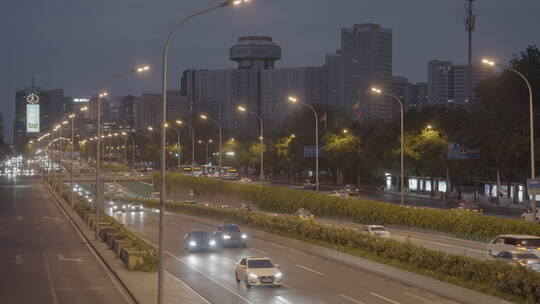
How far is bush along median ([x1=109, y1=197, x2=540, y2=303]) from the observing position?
870 inches

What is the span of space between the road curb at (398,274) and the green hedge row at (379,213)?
8.57 m

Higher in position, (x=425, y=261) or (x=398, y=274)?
(x=425, y=261)

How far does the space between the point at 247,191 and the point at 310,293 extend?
47866mm

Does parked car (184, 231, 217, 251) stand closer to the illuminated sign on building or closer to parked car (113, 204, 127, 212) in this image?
parked car (113, 204, 127, 212)

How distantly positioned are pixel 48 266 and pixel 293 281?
38.8 feet

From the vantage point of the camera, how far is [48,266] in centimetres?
3256

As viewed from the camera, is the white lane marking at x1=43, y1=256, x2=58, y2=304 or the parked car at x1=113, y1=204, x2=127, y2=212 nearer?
the white lane marking at x1=43, y1=256, x2=58, y2=304

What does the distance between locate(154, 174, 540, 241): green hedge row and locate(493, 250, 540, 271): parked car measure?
21.6ft

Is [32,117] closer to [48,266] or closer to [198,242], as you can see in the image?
[198,242]

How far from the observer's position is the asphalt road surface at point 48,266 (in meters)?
24.8

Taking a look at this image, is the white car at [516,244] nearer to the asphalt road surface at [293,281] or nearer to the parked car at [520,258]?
the parked car at [520,258]

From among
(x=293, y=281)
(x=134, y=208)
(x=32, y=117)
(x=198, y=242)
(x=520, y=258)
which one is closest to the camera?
(x=520, y=258)

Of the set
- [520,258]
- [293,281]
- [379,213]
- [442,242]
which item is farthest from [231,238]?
[520,258]

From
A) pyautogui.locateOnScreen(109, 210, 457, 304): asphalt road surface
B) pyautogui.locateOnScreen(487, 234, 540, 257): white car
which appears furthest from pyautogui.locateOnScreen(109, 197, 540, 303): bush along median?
pyautogui.locateOnScreen(487, 234, 540, 257): white car
